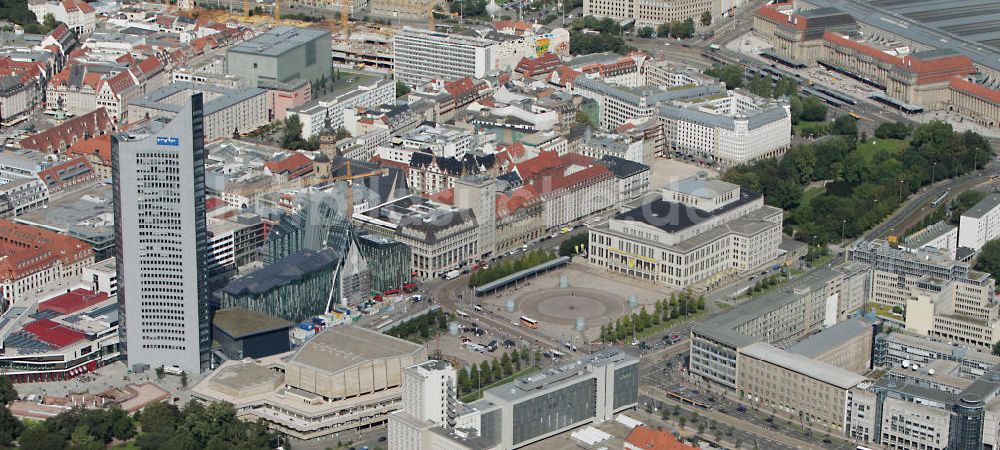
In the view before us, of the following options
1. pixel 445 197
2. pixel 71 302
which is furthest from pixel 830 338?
pixel 71 302

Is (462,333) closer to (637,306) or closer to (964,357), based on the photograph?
(637,306)

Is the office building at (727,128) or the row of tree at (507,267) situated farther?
the office building at (727,128)

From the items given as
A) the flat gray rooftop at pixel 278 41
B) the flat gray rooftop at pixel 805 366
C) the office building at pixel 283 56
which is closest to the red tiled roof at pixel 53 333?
the flat gray rooftop at pixel 805 366

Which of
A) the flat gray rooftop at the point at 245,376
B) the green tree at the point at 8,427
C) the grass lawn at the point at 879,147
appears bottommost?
the green tree at the point at 8,427

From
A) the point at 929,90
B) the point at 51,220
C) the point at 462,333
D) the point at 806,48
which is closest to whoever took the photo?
Answer: the point at 462,333

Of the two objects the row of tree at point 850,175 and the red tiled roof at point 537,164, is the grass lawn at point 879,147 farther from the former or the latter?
the red tiled roof at point 537,164

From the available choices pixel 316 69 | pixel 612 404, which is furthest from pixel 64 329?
pixel 316 69

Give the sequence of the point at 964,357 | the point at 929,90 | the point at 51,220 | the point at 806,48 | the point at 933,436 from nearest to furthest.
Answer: the point at 933,436
the point at 964,357
the point at 51,220
the point at 929,90
the point at 806,48
